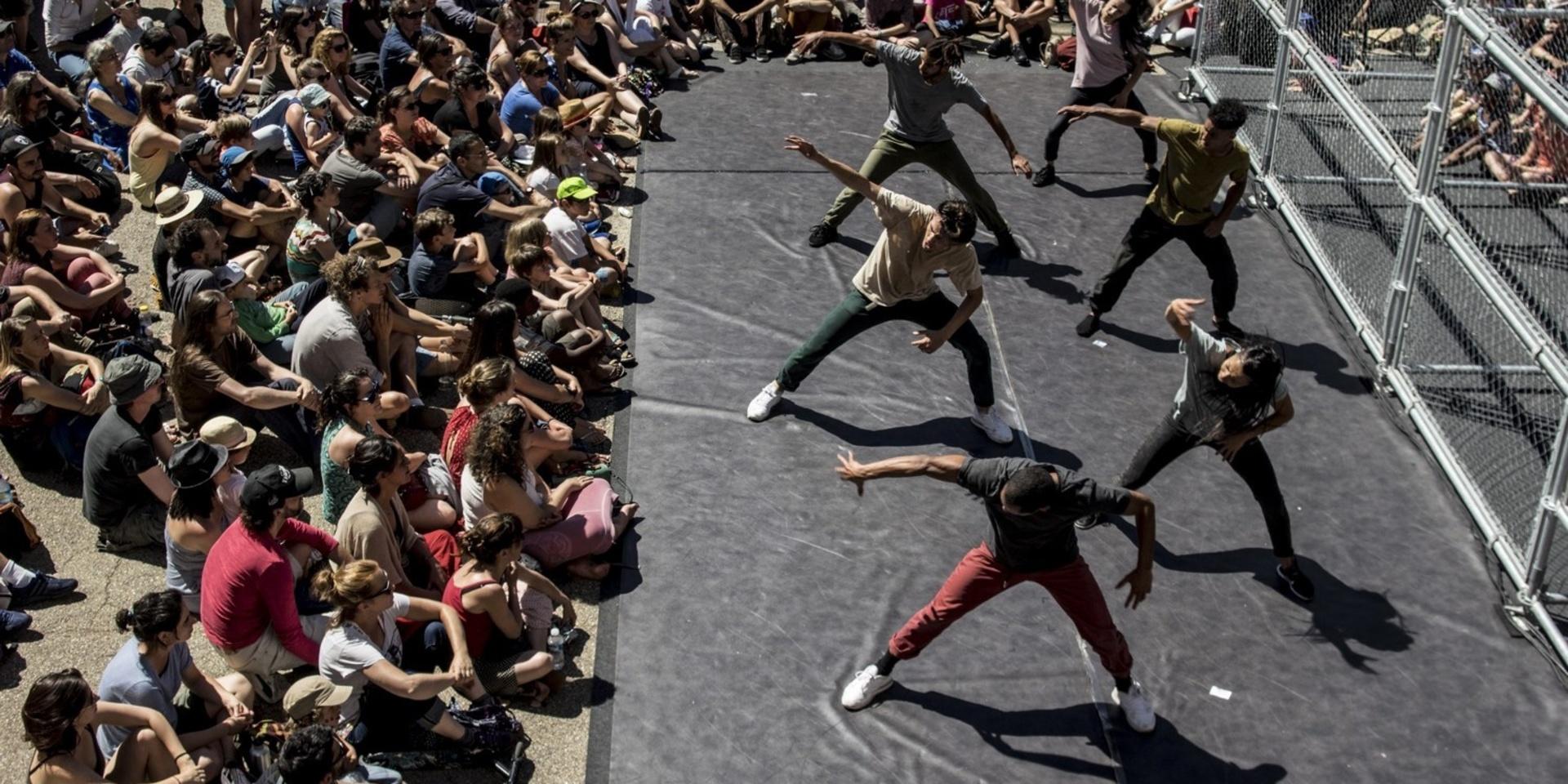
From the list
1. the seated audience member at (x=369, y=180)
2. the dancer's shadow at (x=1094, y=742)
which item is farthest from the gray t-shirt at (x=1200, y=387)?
the seated audience member at (x=369, y=180)

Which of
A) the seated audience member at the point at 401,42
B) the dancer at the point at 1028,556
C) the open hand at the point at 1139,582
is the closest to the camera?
the dancer at the point at 1028,556

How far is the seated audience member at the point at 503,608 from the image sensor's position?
6.54 meters

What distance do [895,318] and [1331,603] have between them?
2.65m

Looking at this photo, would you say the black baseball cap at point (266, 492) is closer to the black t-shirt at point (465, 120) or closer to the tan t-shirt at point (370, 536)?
the tan t-shirt at point (370, 536)

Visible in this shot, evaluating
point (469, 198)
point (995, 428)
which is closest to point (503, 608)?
point (995, 428)

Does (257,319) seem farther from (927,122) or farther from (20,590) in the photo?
(927,122)

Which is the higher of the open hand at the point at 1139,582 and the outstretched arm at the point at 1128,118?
the outstretched arm at the point at 1128,118

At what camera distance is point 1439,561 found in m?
7.91

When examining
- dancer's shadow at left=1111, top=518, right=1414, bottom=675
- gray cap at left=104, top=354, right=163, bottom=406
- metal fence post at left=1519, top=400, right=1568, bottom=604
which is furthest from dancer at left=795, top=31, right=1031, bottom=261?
gray cap at left=104, top=354, right=163, bottom=406

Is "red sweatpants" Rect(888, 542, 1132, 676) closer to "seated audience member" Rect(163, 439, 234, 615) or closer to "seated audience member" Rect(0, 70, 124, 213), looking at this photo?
"seated audience member" Rect(163, 439, 234, 615)

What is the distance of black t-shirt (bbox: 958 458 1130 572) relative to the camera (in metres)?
6.16

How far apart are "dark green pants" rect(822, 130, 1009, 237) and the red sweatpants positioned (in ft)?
13.9

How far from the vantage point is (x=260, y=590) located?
6.33 metres

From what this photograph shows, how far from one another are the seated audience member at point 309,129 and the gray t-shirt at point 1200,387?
632 cm
